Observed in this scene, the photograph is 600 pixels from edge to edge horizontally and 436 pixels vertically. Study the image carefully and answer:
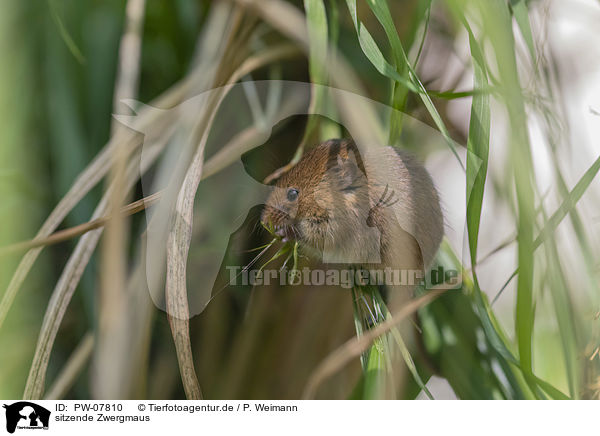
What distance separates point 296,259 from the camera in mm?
663

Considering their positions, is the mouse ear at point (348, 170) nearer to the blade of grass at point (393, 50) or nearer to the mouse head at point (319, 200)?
the mouse head at point (319, 200)

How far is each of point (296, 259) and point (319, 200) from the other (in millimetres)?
90

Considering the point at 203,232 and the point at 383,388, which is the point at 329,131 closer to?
the point at 203,232

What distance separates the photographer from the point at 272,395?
0.69m

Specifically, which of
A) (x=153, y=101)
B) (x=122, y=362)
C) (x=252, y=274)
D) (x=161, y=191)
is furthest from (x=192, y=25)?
(x=122, y=362)

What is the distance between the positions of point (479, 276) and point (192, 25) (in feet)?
1.85
